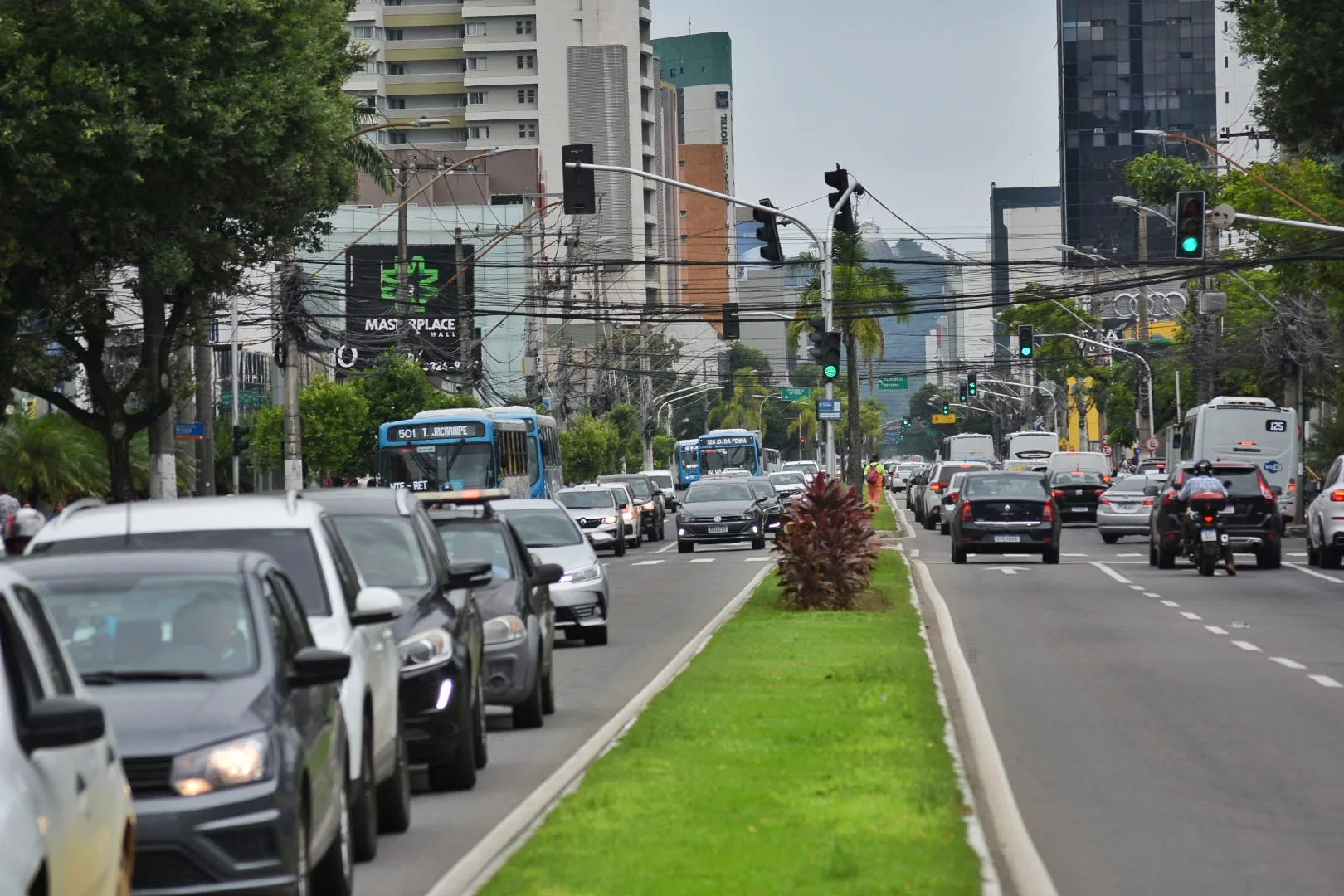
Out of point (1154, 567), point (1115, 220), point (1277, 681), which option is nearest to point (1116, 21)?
point (1115, 220)

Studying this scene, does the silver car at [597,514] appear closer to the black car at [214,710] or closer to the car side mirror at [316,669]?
the black car at [214,710]

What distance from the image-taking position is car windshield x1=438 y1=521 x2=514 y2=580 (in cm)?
1627

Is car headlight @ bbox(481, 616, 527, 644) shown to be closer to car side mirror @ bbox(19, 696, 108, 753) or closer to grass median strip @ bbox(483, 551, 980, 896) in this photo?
grass median strip @ bbox(483, 551, 980, 896)

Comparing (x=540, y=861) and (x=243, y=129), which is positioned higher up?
(x=243, y=129)

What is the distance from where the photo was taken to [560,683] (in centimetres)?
1864

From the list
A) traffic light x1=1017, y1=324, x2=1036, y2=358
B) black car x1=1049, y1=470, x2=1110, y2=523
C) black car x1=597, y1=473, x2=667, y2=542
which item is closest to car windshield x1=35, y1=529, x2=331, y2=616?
black car x1=597, y1=473, x2=667, y2=542

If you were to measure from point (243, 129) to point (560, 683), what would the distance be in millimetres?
13166

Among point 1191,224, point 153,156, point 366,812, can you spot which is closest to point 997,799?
point 366,812

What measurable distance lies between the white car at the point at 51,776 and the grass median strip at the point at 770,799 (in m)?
2.34

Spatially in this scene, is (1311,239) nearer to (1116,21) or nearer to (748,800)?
(748,800)

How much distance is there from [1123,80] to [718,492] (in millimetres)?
154845

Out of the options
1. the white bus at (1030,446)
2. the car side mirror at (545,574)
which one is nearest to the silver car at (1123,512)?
the car side mirror at (545,574)

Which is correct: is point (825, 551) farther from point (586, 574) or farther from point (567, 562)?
point (567, 562)

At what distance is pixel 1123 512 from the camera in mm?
48094
